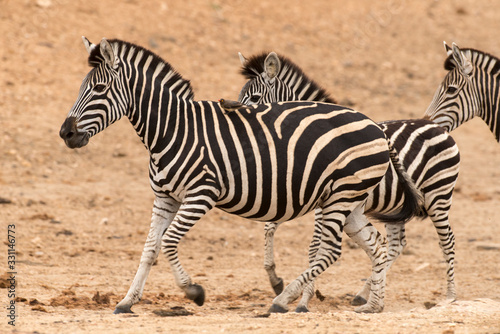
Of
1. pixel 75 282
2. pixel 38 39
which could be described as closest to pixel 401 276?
pixel 75 282

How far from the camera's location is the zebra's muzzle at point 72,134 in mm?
5996

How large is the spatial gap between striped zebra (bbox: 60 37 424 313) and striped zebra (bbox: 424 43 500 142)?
252cm

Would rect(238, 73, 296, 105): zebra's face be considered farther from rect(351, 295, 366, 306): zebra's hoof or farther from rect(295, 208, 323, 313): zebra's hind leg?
rect(351, 295, 366, 306): zebra's hoof

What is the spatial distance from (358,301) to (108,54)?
3920 mm

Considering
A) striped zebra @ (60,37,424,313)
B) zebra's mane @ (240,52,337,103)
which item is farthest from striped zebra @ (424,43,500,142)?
striped zebra @ (60,37,424,313)

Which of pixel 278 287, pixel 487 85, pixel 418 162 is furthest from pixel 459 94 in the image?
pixel 278 287

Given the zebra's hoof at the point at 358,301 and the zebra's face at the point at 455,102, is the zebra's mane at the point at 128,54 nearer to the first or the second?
the zebra's hoof at the point at 358,301

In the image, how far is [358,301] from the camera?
776cm

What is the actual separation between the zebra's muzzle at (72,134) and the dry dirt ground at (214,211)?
153 centimetres

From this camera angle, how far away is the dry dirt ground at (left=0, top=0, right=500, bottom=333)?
6.31 meters

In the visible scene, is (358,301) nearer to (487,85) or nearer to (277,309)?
(277,309)

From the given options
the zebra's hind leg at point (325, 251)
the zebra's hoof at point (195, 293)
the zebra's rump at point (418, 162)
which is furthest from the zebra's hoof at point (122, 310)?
the zebra's rump at point (418, 162)

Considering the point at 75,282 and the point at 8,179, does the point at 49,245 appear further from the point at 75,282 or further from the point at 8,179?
the point at 8,179

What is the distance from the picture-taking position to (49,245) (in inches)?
360
